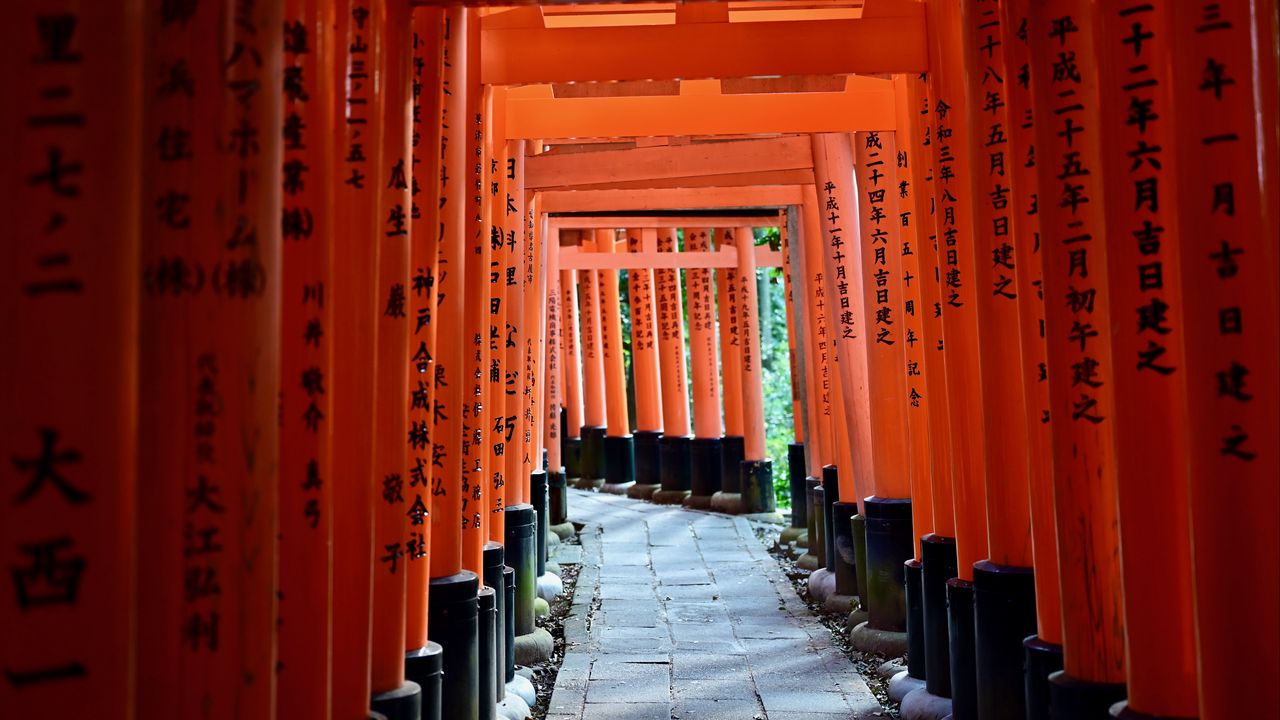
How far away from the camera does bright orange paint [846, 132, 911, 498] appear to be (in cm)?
645

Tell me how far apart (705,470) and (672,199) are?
4.41m

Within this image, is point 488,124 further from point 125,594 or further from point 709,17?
point 125,594

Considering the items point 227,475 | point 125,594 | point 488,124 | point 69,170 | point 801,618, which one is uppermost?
point 488,124

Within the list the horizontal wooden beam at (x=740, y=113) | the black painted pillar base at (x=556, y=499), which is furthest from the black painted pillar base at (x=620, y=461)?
the horizontal wooden beam at (x=740, y=113)

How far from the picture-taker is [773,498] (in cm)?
1321

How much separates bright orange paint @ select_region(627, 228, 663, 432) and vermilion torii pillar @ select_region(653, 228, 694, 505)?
154 mm

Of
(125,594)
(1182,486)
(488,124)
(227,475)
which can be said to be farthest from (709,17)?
Answer: (125,594)

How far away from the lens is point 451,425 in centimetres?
448

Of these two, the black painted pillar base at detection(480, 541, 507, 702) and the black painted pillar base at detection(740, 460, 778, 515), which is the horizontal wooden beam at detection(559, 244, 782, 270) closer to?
the black painted pillar base at detection(740, 460, 778, 515)

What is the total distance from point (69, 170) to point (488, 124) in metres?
4.10

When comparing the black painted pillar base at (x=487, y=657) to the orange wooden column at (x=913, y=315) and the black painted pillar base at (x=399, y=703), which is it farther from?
the orange wooden column at (x=913, y=315)

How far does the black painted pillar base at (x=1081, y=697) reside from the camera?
316 cm

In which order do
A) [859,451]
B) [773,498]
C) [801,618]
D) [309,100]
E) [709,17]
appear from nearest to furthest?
1. [309,100]
2. [709,17]
3. [859,451]
4. [801,618]
5. [773,498]

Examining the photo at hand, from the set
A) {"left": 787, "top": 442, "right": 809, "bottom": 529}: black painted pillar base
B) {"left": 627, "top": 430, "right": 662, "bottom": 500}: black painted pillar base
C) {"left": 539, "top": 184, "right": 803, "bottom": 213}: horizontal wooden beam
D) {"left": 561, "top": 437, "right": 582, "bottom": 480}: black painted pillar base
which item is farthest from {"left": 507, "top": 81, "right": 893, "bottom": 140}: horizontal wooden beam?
{"left": 561, "top": 437, "right": 582, "bottom": 480}: black painted pillar base
